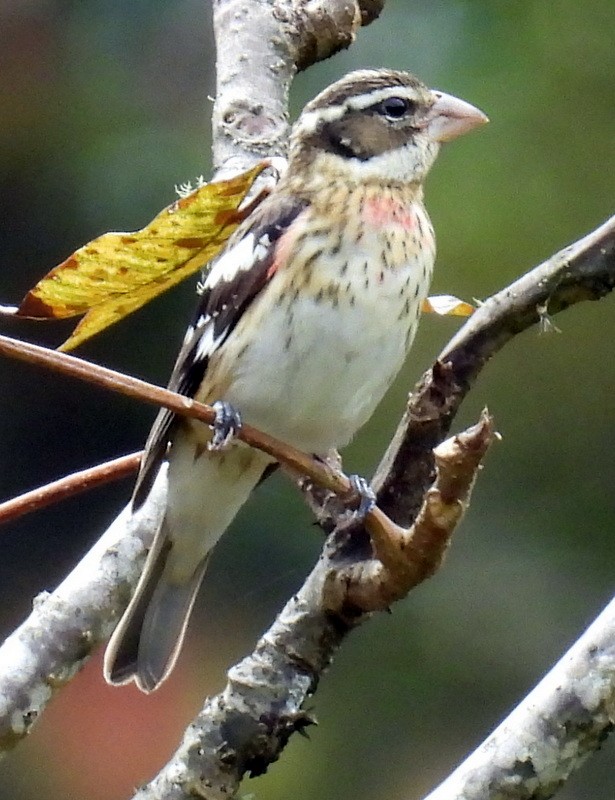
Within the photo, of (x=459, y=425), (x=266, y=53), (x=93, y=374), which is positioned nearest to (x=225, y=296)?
(x=266, y=53)

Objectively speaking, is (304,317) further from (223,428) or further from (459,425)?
(459,425)

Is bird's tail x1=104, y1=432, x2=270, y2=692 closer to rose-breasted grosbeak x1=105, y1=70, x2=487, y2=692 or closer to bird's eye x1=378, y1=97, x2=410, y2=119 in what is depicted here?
rose-breasted grosbeak x1=105, y1=70, x2=487, y2=692

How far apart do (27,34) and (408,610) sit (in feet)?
4.60

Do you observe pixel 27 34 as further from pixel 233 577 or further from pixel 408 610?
pixel 408 610

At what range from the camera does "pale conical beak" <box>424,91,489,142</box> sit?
1639mm

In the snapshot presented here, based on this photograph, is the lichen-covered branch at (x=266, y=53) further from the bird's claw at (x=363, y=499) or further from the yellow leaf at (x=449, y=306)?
the bird's claw at (x=363, y=499)

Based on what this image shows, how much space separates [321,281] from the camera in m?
1.41

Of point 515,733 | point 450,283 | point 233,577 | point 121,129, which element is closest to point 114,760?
point 233,577

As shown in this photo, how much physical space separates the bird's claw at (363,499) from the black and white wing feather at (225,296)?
0.32 meters

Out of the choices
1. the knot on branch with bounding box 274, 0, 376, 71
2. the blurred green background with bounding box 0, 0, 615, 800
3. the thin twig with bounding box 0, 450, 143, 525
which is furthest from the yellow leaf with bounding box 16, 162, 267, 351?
the blurred green background with bounding box 0, 0, 615, 800

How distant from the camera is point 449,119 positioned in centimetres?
165

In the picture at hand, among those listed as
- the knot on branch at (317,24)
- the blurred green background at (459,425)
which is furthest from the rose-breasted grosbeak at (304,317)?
the blurred green background at (459,425)

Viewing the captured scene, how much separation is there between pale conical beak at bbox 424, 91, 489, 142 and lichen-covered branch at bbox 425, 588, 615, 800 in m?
0.80

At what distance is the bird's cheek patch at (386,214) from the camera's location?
1481 mm
